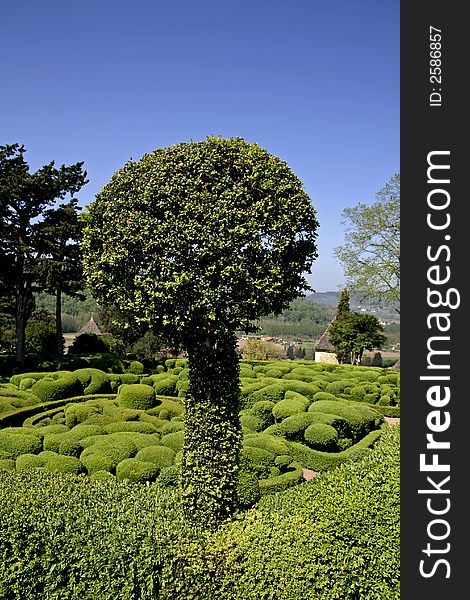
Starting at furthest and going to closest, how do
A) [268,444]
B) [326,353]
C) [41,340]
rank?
[326,353]
[41,340]
[268,444]

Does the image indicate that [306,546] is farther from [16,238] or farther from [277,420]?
[16,238]

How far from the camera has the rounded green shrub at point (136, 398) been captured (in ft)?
50.5

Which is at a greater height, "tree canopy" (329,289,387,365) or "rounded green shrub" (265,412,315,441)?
"tree canopy" (329,289,387,365)

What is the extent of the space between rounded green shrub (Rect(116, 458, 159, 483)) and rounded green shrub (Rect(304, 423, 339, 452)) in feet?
14.3

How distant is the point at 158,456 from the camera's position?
10.1 meters

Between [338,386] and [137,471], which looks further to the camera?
[338,386]

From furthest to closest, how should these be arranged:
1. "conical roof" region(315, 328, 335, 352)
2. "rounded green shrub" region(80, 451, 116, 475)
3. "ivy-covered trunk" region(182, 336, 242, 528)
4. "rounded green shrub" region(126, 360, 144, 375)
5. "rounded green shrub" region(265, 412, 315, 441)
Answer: "conical roof" region(315, 328, 335, 352)
"rounded green shrub" region(126, 360, 144, 375)
"rounded green shrub" region(265, 412, 315, 441)
"rounded green shrub" region(80, 451, 116, 475)
"ivy-covered trunk" region(182, 336, 242, 528)

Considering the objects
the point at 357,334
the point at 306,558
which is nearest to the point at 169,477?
the point at 306,558

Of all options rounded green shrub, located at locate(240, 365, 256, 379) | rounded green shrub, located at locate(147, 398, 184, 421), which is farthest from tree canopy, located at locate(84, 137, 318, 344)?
rounded green shrub, located at locate(240, 365, 256, 379)

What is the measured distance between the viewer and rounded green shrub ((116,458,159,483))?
948cm

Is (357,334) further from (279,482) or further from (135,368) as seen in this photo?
(279,482)

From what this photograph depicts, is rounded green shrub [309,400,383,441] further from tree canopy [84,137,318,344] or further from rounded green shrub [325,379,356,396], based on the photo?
tree canopy [84,137,318,344]

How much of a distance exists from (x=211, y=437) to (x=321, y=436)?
20.4 ft

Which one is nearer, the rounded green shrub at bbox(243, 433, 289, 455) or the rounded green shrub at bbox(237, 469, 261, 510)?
the rounded green shrub at bbox(237, 469, 261, 510)
